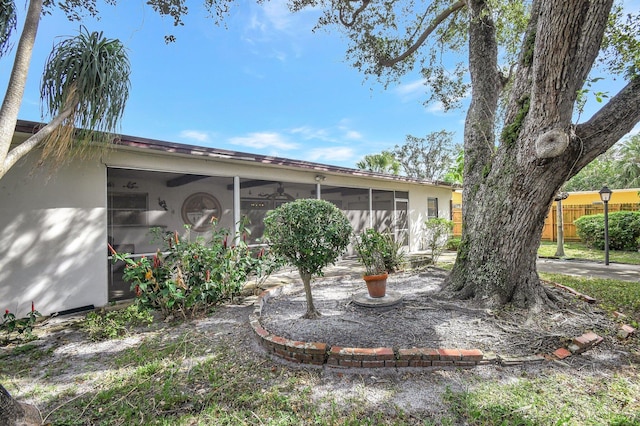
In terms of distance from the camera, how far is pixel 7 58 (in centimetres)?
293

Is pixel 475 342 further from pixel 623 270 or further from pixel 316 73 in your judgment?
pixel 316 73

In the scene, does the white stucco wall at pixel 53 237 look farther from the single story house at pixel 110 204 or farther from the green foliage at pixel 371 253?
the green foliage at pixel 371 253

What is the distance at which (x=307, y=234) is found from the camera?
3396 millimetres

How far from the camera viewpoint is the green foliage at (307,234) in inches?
133

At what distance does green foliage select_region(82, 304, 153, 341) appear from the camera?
3535 mm

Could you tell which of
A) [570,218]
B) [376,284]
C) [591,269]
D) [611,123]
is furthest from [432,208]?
[611,123]

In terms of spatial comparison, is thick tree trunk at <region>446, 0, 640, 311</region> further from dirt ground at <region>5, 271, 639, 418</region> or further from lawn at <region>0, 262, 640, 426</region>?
lawn at <region>0, 262, 640, 426</region>

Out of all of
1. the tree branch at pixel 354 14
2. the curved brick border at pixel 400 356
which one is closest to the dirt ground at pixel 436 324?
the curved brick border at pixel 400 356

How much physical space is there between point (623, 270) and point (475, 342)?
7.08 m

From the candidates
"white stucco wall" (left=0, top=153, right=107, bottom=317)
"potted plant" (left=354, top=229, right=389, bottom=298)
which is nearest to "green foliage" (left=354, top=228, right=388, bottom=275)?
"potted plant" (left=354, top=229, right=389, bottom=298)

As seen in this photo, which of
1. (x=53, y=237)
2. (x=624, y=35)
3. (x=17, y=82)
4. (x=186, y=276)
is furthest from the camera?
(x=53, y=237)

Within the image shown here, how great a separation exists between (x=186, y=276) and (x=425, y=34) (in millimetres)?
7761

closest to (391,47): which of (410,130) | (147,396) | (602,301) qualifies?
(602,301)

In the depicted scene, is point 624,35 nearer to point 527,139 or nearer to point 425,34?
point 527,139
